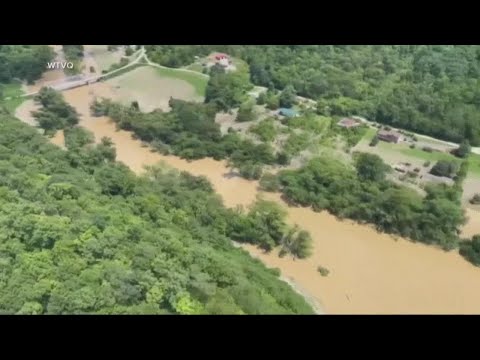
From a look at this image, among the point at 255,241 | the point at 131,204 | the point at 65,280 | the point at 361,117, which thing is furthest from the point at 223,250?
the point at 361,117

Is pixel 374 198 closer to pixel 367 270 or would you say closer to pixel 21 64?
pixel 367 270

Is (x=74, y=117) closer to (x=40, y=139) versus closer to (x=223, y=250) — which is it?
(x=40, y=139)

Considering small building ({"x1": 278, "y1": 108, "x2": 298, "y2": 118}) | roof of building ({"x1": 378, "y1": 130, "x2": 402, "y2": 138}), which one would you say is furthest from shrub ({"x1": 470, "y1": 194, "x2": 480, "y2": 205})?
small building ({"x1": 278, "y1": 108, "x2": 298, "y2": 118})

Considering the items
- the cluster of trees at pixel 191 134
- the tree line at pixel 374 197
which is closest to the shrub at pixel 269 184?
the tree line at pixel 374 197

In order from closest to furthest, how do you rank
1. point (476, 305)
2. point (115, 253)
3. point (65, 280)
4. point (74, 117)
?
point (65, 280)
point (115, 253)
point (476, 305)
point (74, 117)

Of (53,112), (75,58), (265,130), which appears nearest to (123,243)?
(265,130)

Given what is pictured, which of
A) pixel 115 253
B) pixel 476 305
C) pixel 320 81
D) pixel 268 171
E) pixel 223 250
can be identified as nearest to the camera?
pixel 115 253

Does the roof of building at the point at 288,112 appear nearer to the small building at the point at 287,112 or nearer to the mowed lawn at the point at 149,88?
the small building at the point at 287,112

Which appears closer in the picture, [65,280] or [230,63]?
[65,280]

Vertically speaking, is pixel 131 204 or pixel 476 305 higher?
pixel 131 204
